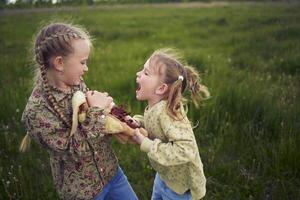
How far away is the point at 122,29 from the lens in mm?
12305

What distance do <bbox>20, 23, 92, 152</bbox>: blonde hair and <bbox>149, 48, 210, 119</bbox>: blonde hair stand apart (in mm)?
483

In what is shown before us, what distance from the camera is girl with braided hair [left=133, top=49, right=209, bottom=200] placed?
2330mm

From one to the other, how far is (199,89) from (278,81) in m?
3.67

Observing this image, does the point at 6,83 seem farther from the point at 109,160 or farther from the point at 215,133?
the point at 109,160

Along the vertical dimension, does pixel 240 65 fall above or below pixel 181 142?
below

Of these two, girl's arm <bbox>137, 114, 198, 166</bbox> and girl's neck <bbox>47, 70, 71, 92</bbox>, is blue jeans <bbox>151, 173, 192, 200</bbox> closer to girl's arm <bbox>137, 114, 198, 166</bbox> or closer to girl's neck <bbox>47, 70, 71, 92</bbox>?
girl's arm <bbox>137, 114, 198, 166</bbox>

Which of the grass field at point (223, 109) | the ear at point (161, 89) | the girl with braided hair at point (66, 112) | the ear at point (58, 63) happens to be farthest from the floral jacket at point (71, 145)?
the grass field at point (223, 109)

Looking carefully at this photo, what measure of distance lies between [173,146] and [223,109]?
2631 millimetres

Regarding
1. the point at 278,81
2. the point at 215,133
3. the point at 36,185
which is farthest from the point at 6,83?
the point at 278,81

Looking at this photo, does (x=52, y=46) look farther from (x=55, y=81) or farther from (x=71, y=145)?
(x=71, y=145)

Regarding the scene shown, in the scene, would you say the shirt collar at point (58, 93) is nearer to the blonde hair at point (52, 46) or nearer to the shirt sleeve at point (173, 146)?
the blonde hair at point (52, 46)

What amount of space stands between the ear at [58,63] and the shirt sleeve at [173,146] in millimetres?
627

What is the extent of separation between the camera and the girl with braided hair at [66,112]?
231 centimetres

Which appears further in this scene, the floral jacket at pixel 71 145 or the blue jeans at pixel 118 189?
the blue jeans at pixel 118 189
